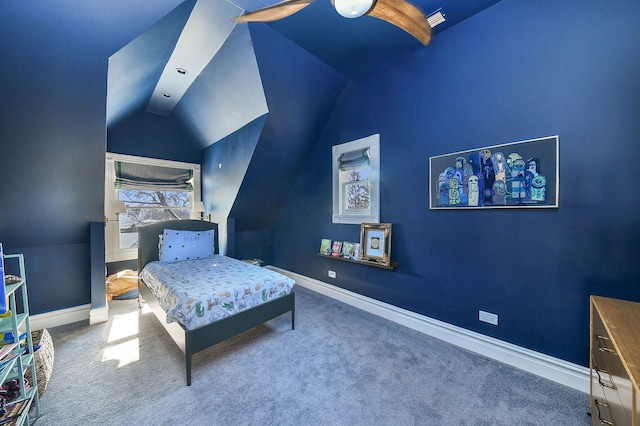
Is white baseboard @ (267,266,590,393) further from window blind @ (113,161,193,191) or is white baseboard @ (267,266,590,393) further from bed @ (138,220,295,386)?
window blind @ (113,161,193,191)

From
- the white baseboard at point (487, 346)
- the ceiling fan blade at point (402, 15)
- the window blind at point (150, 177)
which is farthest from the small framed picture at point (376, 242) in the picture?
the window blind at point (150, 177)

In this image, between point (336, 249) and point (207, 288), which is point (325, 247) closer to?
point (336, 249)

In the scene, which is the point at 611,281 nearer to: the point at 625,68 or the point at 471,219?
the point at 471,219

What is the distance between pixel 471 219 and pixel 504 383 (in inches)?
49.1

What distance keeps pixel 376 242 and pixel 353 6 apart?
6.99 ft

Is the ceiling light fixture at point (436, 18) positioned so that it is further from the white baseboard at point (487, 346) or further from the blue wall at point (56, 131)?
the white baseboard at point (487, 346)

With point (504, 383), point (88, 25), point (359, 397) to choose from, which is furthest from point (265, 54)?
point (504, 383)

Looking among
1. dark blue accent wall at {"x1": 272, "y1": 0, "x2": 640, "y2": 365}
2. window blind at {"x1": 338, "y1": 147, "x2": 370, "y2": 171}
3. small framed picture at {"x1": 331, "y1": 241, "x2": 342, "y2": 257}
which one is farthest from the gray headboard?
dark blue accent wall at {"x1": 272, "y1": 0, "x2": 640, "y2": 365}

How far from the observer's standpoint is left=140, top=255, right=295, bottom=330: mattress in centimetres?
188

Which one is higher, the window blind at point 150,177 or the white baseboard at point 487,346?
the window blind at point 150,177

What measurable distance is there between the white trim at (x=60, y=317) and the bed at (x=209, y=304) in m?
0.61

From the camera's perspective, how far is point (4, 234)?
92.6 inches

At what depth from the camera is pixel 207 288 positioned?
2.10 metres

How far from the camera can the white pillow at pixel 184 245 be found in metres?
3.02
